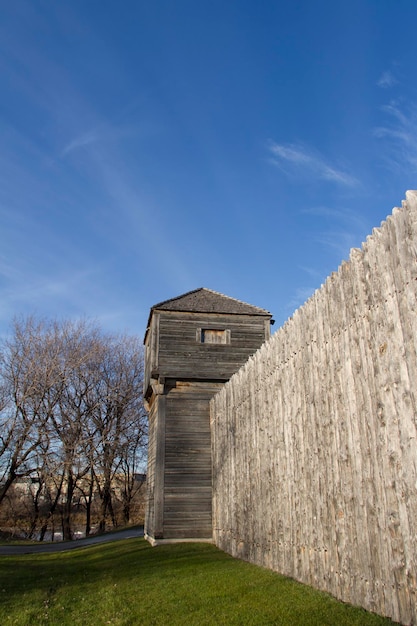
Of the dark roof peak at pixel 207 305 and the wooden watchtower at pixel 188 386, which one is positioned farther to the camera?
the dark roof peak at pixel 207 305

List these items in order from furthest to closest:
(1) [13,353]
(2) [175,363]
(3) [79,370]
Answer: (3) [79,370] → (1) [13,353] → (2) [175,363]

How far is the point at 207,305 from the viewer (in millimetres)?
14281

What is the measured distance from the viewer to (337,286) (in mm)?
5215

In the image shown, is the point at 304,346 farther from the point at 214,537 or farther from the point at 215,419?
the point at 214,537

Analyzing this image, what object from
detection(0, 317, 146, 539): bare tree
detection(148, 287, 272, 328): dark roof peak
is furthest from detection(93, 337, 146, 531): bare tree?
detection(148, 287, 272, 328): dark roof peak

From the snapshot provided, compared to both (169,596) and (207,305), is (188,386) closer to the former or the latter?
(207,305)

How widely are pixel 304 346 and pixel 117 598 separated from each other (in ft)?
12.5

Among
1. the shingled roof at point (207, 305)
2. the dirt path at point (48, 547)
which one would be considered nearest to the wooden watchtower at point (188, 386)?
the shingled roof at point (207, 305)

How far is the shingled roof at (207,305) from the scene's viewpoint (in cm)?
1399

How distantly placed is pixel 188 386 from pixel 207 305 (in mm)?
2489

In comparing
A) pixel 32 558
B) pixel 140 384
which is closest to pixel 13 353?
pixel 140 384

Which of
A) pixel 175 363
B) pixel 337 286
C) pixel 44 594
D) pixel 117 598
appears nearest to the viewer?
pixel 337 286

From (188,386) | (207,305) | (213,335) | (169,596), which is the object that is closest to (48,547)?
(188,386)

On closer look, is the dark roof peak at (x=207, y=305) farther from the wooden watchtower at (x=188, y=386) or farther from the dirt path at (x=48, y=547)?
the dirt path at (x=48, y=547)
